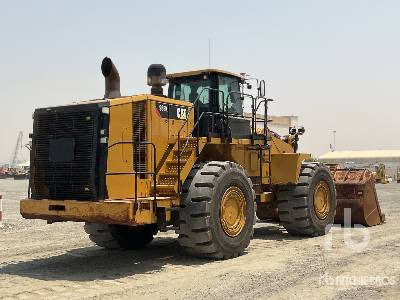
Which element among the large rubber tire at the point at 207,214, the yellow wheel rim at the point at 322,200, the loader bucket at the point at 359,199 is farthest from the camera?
the loader bucket at the point at 359,199

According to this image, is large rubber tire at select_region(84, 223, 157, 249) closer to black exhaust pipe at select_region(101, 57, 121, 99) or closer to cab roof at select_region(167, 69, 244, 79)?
black exhaust pipe at select_region(101, 57, 121, 99)

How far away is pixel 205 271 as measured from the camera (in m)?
6.93

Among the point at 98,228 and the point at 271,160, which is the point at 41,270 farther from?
the point at 271,160

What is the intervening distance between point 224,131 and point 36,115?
3.28 meters

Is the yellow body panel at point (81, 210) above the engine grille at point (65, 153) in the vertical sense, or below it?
below

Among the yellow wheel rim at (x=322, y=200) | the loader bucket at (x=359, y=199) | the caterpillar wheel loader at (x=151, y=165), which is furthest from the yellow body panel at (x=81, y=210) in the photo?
the loader bucket at (x=359, y=199)

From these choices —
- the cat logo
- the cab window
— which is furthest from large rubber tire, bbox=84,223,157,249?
the cab window

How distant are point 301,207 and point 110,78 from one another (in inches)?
192

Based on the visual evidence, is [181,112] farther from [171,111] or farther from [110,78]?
[110,78]

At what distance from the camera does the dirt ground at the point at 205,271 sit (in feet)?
19.1

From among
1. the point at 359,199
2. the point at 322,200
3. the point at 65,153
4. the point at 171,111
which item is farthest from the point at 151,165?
the point at 359,199

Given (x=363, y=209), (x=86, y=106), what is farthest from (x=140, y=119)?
(x=363, y=209)

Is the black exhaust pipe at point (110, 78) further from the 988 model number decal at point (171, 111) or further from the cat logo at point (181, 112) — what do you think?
the cat logo at point (181, 112)

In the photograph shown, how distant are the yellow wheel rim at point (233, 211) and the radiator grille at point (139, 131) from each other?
4.76ft
